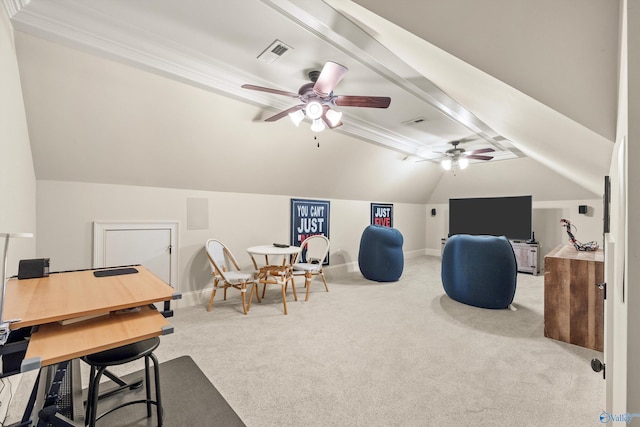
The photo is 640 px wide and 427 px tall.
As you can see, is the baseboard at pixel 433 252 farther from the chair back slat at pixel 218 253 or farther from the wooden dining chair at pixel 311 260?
the chair back slat at pixel 218 253

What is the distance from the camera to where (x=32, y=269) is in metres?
1.65

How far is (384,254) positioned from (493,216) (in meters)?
3.41

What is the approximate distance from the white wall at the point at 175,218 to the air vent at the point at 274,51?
2126 mm

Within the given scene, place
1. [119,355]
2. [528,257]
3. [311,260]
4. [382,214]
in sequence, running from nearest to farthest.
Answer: [119,355], [311,260], [528,257], [382,214]

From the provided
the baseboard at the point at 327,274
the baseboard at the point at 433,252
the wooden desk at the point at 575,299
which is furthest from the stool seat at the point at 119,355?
the baseboard at the point at 433,252

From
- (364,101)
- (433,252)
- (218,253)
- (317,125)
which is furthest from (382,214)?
(364,101)

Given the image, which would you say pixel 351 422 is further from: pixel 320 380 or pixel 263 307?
pixel 263 307

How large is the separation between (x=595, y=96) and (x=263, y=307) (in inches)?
139

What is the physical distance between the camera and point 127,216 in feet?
10.8

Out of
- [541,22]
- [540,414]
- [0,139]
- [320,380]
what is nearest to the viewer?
[541,22]

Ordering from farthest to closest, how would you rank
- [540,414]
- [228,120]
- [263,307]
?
[263,307]
[228,120]
[540,414]

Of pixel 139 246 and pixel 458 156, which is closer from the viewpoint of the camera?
pixel 139 246

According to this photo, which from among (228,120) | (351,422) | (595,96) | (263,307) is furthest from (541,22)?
(263,307)

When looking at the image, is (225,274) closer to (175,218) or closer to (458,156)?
(175,218)
